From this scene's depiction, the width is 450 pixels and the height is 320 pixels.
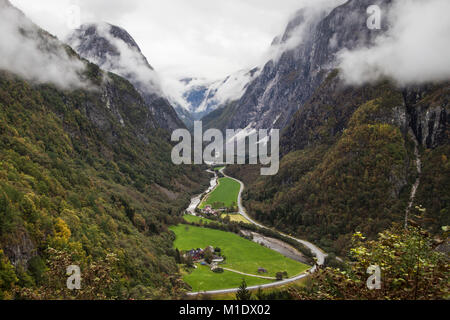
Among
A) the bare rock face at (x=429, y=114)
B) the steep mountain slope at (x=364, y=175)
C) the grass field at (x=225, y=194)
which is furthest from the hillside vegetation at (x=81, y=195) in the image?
the bare rock face at (x=429, y=114)

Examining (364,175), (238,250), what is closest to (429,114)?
(364,175)

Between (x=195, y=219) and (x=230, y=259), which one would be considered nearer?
(x=230, y=259)

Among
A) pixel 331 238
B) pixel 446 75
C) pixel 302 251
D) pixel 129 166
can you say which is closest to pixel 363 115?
pixel 446 75

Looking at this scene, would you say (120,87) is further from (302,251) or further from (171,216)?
(302,251)

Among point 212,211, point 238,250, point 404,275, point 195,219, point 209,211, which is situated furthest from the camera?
point 212,211

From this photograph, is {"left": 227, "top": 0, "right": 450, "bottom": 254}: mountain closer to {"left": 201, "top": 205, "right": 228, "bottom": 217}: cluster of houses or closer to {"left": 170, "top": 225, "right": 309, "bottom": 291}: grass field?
{"left": 201, "top": 205, "right": 228, "bottom": 217}: cluster of houses

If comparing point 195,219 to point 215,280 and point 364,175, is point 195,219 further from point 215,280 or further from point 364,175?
point 364,175
